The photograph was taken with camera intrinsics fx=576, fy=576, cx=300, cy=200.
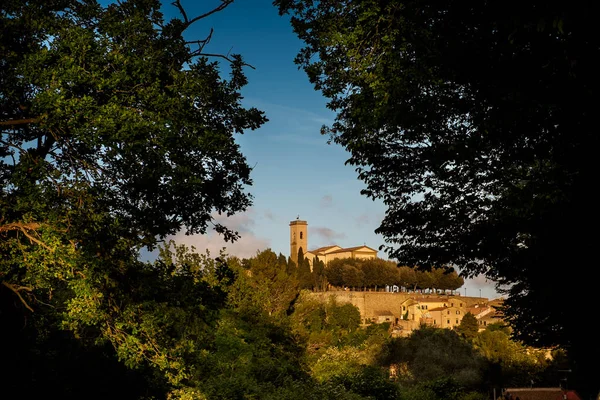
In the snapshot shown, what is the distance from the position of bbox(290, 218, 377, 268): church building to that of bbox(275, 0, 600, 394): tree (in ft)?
470

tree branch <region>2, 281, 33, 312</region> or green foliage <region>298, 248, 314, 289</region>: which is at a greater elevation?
green foliage <region>298, 248, 314, 289</region>

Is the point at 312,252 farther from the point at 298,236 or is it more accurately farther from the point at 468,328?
the point at 468,328

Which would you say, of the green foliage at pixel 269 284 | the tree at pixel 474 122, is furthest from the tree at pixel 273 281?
the tree at pixel 474 122

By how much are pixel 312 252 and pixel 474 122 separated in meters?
155

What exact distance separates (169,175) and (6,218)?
3034 millimetres

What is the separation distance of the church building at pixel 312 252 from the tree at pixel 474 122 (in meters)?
143

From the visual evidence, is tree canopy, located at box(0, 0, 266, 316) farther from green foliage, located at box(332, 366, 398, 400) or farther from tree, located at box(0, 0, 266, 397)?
green foliage, located at box(332, 366, 398, 400)

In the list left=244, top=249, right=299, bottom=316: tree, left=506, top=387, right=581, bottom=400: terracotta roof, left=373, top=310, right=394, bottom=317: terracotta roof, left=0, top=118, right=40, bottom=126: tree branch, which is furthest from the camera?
left=373, top=310, right=394, bottom=317: terracotta roof

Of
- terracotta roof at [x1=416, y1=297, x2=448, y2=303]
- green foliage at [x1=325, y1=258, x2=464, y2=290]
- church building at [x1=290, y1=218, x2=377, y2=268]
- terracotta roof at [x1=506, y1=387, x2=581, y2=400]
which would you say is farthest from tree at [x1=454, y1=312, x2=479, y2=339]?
church building at [x1=290, y1=218, x2=377, y2=268]

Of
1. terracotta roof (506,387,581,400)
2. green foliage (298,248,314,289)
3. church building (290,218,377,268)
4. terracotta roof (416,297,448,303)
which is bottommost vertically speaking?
terracotta roof (506,387,581,400)

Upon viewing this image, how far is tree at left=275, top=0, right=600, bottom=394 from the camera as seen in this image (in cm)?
1004

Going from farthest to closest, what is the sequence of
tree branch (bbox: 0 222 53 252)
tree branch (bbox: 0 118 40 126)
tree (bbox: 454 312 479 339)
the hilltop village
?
the hilltop village < tree (bbox: 454 312 479 339) < tree branch (bbox: 0 118 40 126) < tree branch (bbox: 0 222 53 252)

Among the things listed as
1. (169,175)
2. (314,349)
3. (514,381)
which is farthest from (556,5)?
(514,381)

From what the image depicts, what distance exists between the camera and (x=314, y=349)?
4784cm
